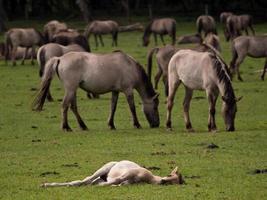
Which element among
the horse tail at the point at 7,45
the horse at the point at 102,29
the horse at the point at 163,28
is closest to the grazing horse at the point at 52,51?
the horse tail at the point at 7,45

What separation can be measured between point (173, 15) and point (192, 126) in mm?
44853

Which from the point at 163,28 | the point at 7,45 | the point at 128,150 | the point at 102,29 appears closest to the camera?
the point at 128,150

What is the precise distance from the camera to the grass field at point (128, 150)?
36.7 ft

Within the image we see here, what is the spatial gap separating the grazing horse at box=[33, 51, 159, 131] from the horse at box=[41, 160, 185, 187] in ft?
24.2

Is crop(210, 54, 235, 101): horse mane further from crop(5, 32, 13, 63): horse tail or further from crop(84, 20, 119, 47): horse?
crop(84, 20, 119, 47): horse

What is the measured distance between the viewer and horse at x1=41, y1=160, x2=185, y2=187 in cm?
1133

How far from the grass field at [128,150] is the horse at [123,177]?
0.15 m

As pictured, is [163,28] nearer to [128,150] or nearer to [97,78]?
[97,78]

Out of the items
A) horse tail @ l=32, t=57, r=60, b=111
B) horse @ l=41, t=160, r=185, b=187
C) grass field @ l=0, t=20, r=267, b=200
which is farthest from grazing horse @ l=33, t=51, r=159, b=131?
horse @ l=41, t=160, r=185, b=187

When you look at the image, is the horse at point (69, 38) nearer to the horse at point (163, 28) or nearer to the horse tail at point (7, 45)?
the horse tail at point (7, 45)

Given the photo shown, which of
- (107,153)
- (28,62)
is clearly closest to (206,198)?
(107,153)

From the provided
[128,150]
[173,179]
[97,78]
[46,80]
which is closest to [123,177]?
[173,179]

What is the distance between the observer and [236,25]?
4734 centimetres

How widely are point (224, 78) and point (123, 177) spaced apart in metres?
6.82
